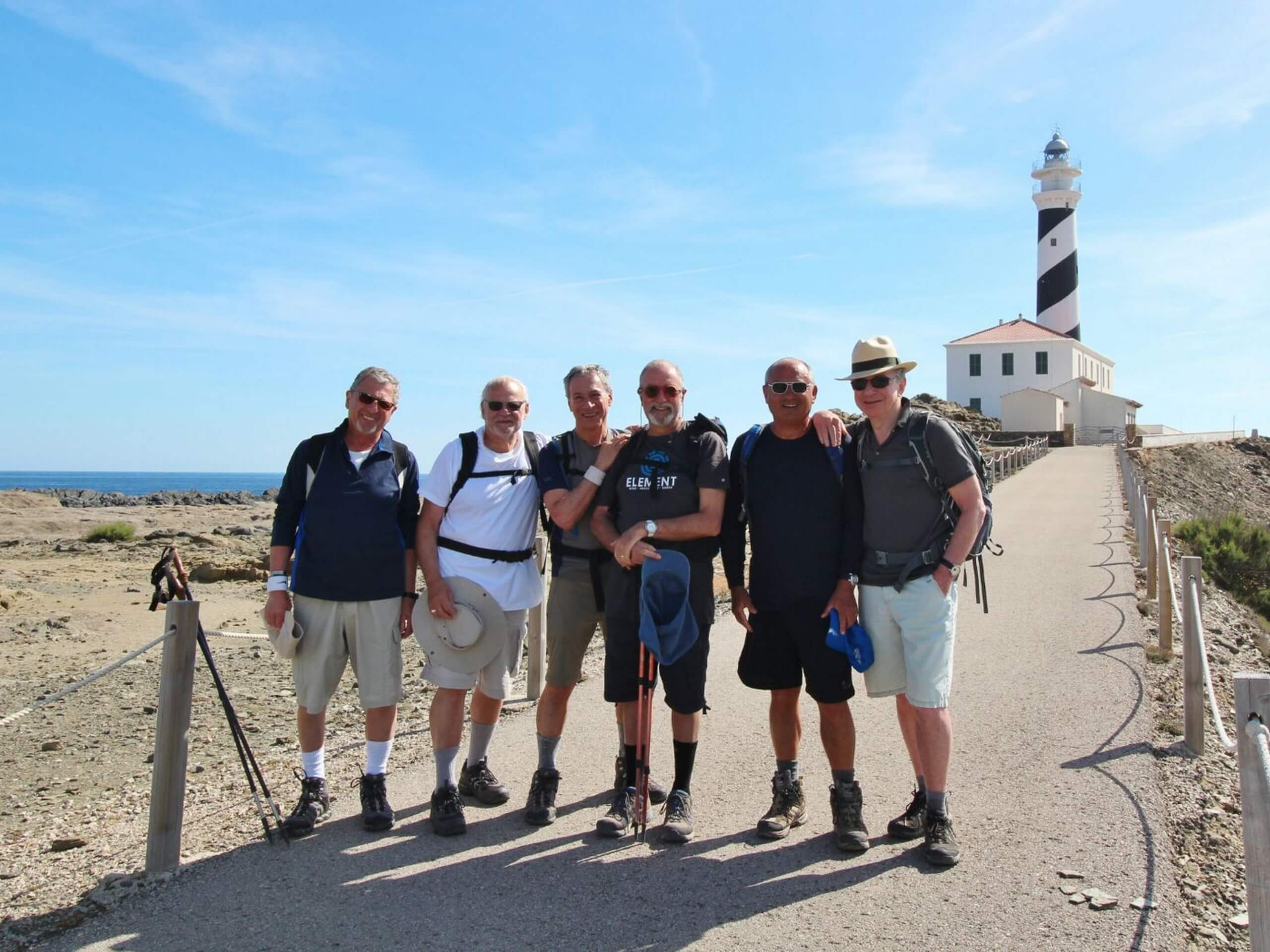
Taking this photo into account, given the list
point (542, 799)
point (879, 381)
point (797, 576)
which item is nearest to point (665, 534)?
point (797, 576)

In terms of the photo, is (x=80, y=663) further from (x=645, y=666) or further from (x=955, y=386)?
(x=955, y=386)

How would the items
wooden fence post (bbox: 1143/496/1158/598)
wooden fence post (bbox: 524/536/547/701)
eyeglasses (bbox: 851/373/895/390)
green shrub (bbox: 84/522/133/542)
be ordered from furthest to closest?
green shrub (bbox: 84/522/133/542), wooden fence post (bbox: 1143/496/1158/598), wooden fence post (bbox: 524/536/547/701), eyeglasses (bbox: 851/373/895/390)

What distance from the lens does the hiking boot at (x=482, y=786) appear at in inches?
186

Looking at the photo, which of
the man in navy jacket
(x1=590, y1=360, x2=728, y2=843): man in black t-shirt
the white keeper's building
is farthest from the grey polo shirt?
the white keeper's building

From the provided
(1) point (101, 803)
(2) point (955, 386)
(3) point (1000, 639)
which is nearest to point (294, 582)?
(1) point (101, 803)

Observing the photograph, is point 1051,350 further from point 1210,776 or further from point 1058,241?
point 1210,776

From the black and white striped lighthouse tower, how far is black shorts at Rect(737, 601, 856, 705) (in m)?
62.8

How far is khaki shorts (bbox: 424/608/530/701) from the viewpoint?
15.0 feet

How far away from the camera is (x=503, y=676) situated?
15.3 feet

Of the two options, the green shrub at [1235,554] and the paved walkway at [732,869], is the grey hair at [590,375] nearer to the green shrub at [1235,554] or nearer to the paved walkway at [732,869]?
the paved walkway at [732,869]

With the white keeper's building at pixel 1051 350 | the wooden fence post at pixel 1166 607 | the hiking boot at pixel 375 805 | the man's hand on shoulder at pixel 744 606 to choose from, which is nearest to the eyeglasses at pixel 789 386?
the man's hand on shoulder at pixel 744 606

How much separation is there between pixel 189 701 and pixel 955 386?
198 ft

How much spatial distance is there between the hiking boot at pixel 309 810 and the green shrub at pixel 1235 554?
1590cm

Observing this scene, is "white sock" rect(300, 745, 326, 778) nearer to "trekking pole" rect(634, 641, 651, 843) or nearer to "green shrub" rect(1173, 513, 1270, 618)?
"trekking pole" rect(634, 641, 651, 843)
